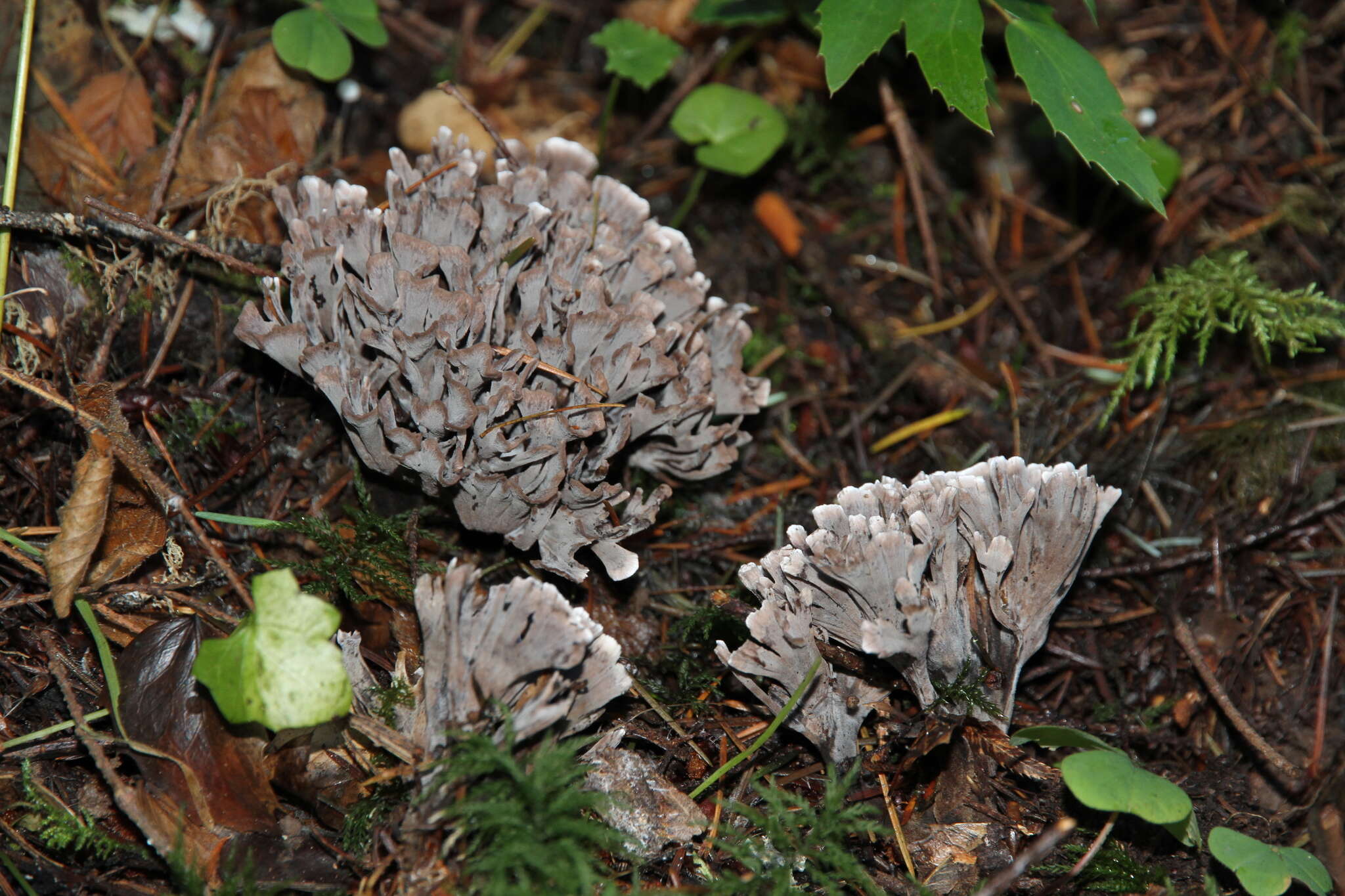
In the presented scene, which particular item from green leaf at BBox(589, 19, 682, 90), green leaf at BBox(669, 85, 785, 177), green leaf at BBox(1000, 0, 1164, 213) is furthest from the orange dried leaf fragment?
green leaf at BBox(1000, 0, 1164, 213)

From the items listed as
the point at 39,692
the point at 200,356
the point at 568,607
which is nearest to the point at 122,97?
the point at 200,356

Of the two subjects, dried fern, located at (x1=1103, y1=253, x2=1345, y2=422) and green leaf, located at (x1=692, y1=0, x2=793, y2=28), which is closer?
dried fern, located at (x1=1103, y1=253, x2=1345, y2=422)

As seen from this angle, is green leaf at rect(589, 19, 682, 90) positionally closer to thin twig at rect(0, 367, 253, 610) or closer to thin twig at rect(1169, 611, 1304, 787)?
thin twig at rect(0, 367, 253, 610)

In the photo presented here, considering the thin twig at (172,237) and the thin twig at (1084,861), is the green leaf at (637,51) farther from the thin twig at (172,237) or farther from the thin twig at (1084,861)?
the thin twig at (1084,861)

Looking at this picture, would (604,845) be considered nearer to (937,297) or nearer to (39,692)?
(39,692)

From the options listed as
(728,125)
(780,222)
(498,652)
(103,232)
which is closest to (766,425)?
(780,222)

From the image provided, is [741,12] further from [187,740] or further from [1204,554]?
[187,740]
